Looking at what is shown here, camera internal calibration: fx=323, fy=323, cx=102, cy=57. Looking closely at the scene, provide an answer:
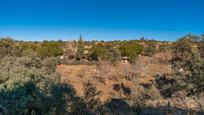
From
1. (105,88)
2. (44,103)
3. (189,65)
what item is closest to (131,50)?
(105,88)

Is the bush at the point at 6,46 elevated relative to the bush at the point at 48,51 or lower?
elevated

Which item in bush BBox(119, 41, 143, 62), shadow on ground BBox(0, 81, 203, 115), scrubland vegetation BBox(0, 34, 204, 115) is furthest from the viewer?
bush BBox(119, 41, 143, 62)

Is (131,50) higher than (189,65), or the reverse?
(189,65)

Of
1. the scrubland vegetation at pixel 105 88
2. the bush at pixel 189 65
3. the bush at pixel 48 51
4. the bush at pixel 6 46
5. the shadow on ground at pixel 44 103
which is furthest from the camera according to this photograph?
the bush at pixel 48 51

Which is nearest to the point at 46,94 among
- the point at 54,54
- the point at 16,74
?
the point at 16,74

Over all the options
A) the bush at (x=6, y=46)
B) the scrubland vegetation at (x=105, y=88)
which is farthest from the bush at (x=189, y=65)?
the bush at (x=6, y=46)

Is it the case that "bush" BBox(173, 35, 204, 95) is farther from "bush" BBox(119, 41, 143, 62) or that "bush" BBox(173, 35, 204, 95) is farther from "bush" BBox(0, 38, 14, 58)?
"bush" BBox(119, 41, 143, 62)

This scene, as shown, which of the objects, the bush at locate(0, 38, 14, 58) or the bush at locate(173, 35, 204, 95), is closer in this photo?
the bush at locate(173, 35, 204, 95)

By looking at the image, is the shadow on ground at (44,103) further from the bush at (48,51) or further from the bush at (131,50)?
the bush at (131,50)

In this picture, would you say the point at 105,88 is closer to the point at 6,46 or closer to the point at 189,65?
the point at 189,65

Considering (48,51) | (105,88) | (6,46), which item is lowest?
(105,88)

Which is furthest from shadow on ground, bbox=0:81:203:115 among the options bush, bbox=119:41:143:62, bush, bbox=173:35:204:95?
bush, bbox=119:41:143:62

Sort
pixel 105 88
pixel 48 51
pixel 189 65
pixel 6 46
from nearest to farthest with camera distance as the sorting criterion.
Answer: pixel 189 65
pixel 105 88
pixel 6 46
pixel 48 51

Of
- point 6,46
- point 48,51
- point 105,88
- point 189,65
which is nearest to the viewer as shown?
point 189,65
